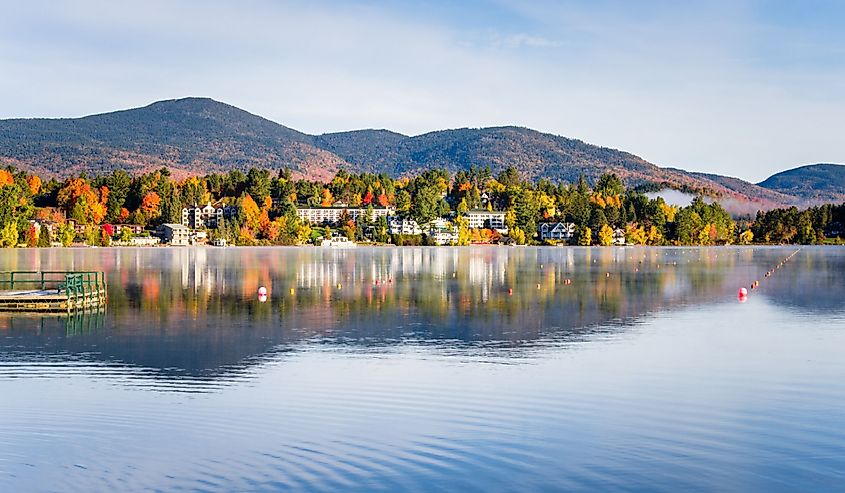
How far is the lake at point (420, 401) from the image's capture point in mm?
14781

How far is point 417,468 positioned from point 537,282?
5091 cm

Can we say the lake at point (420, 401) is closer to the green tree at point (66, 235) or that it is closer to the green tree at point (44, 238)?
the green tree at point (44, 238)

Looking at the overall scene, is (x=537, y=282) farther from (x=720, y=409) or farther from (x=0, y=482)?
(x=0, y=482)

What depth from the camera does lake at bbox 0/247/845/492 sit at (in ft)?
48.5

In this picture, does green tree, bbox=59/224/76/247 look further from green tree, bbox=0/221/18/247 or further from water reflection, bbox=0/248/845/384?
water reflection, bbox=0/248/845/384

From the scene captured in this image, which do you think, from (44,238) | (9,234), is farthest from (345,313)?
(44,238)

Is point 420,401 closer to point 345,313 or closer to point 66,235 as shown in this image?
point 345,313

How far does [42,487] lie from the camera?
546 inches

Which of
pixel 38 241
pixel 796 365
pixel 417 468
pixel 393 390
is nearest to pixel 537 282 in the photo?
pixel 796 365

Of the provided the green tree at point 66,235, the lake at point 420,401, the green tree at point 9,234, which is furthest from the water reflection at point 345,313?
the green tree at point 66,235

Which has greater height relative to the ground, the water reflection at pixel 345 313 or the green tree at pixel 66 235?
the green tree at pixel 66 235

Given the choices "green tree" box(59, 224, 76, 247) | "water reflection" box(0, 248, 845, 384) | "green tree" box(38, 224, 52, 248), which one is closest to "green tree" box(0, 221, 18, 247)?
"green tree" box(38, 224, 52, 248)

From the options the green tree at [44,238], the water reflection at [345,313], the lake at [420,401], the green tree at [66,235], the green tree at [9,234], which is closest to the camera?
the lake at [420,401]

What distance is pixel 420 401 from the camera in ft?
66.2
